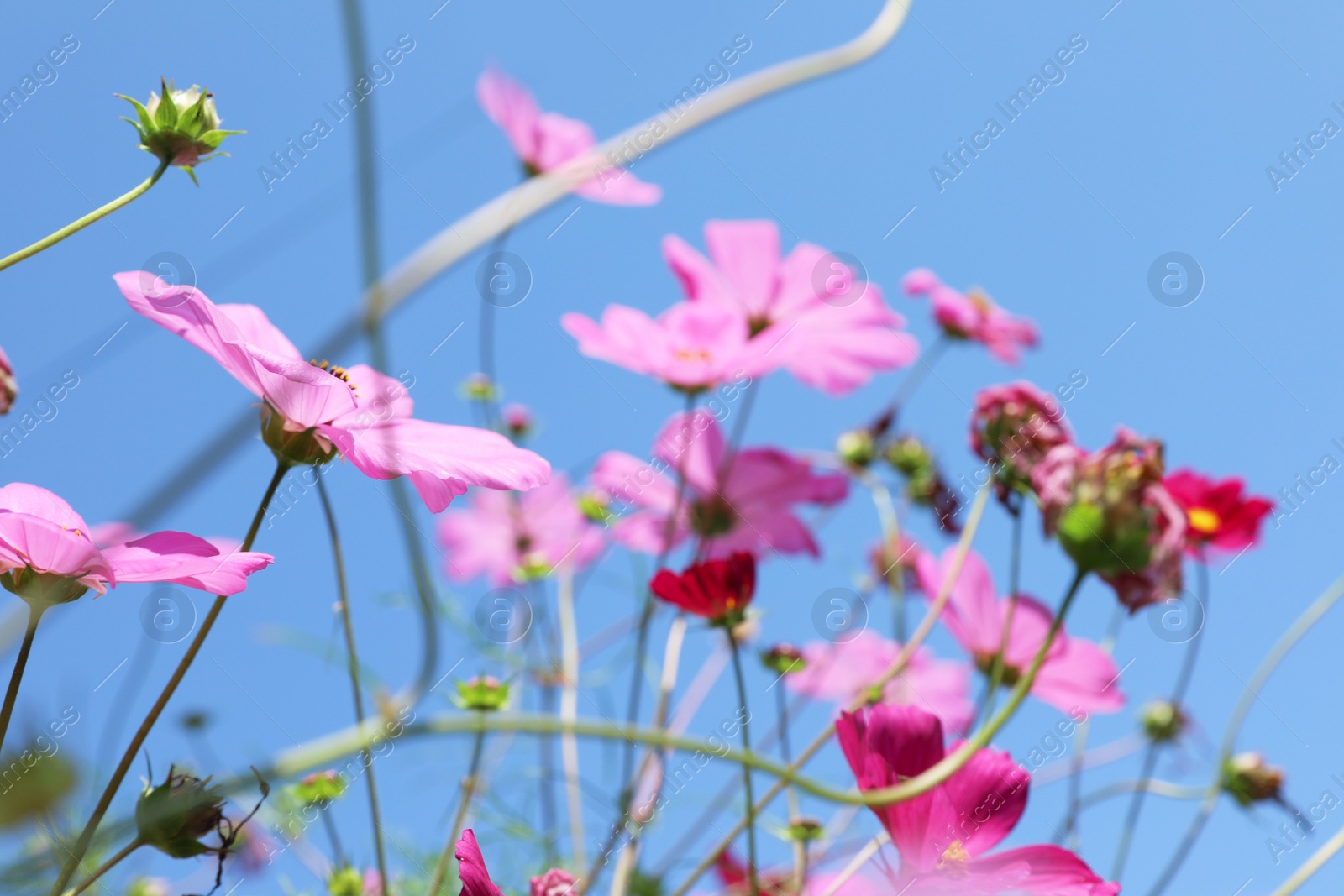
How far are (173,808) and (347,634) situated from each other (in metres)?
0.06

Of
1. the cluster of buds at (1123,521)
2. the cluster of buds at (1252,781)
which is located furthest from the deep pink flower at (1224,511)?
the cluster of buds at (1252,781)

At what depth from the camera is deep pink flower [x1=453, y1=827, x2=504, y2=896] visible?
0.84 feet

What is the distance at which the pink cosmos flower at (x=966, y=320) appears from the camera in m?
0.91

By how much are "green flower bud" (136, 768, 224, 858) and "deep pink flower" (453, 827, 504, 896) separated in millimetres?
65

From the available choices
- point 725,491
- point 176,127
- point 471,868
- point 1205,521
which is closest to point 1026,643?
point 1205,521

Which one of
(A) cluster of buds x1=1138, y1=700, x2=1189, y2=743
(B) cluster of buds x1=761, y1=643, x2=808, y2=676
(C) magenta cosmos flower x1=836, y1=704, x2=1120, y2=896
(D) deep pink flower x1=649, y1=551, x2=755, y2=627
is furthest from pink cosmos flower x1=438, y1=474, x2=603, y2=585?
(A) cluster of buds x1=1138, y1=700, x2=1189, y2=743

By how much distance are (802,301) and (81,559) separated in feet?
2.13

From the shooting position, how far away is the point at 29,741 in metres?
0.30

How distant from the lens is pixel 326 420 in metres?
0.27

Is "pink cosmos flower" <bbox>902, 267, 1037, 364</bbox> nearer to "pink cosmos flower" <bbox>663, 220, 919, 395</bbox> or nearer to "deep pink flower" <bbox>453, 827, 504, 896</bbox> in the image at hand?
"pink cosmos flower" <bbox>663, 220, 919, 395</bbox>

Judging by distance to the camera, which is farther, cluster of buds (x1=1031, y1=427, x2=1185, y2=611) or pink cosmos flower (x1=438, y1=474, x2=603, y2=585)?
pink cosmos flower (x1=438, y1=474, x2=603, y2=585)

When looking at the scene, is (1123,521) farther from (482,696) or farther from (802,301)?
(802,301)

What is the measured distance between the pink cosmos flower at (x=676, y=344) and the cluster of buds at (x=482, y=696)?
0.74 ft

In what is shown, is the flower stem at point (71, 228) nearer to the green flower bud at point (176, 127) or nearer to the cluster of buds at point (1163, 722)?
the green flower bud at point (176, 127)
